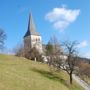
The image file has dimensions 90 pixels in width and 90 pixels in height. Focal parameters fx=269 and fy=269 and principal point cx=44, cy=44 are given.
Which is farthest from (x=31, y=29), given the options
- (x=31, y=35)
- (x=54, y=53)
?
(x=54, y=53)

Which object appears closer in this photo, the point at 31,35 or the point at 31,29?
the point at 31,29

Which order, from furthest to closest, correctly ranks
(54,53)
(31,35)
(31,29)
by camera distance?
1. (31,35)
2. (31,29)
3. (54,53)

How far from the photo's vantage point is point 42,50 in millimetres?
115312

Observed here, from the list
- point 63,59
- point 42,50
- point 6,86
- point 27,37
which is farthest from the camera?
point 27,37

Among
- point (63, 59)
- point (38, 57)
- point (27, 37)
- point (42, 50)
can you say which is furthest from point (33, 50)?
point (27, 37)

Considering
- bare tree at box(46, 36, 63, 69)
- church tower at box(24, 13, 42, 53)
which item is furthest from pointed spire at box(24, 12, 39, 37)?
bare tree at box(46, 36, 63, 69)

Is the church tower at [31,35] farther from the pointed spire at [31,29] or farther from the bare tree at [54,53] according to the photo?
the bare tree at [54,53]

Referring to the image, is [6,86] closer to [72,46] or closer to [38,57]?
[72,46]

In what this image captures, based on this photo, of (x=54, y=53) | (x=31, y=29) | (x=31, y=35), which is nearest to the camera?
(x=54, y=53)

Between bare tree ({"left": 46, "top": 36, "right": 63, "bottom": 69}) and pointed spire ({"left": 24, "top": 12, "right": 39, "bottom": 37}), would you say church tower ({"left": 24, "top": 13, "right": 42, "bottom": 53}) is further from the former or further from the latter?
bare tree ({"left": 46, "top": 36, "right": 63, "bottom": 69})

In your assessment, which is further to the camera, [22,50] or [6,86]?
[22,50]

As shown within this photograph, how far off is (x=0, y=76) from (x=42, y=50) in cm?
7776

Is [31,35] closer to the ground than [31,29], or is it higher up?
closer to the ground

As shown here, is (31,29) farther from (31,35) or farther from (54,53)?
(54,53)
